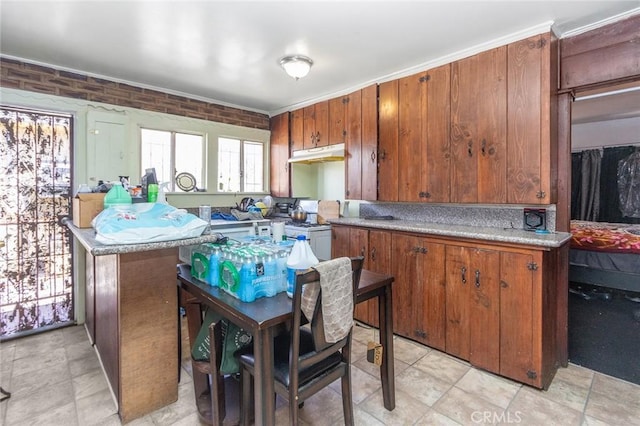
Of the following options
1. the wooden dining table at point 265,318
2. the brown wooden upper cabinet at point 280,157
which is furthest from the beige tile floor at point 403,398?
the brown wooden upper cabinet at point 280,157

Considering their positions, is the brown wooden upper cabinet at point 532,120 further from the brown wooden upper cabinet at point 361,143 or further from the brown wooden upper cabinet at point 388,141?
the brown wooden upper cabinet at point 361,143

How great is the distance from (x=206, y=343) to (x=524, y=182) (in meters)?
2.37

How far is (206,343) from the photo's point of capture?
1623 millimetres

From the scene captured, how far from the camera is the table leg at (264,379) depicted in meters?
1.21

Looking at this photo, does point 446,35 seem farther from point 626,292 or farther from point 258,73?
point 626,292

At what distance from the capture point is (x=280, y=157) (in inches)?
177

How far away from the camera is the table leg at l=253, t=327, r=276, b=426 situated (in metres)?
1.21

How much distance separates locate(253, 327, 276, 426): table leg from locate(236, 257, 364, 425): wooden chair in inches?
3.4

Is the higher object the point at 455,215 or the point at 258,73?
the point at 258,73

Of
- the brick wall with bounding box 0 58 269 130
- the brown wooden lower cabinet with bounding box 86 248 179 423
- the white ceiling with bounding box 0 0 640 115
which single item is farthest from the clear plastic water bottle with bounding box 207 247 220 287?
the brick wall with bounding box 0 58 269 130

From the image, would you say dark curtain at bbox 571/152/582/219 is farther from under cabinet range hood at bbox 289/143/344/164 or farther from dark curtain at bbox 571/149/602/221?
under cabinet range hood at bbox 289/143/344/164

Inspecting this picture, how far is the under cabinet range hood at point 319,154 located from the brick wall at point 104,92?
0.93 m

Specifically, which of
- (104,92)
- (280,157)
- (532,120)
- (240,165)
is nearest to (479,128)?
(532,120)

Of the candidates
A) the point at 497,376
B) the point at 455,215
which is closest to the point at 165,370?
the point at 497,376
